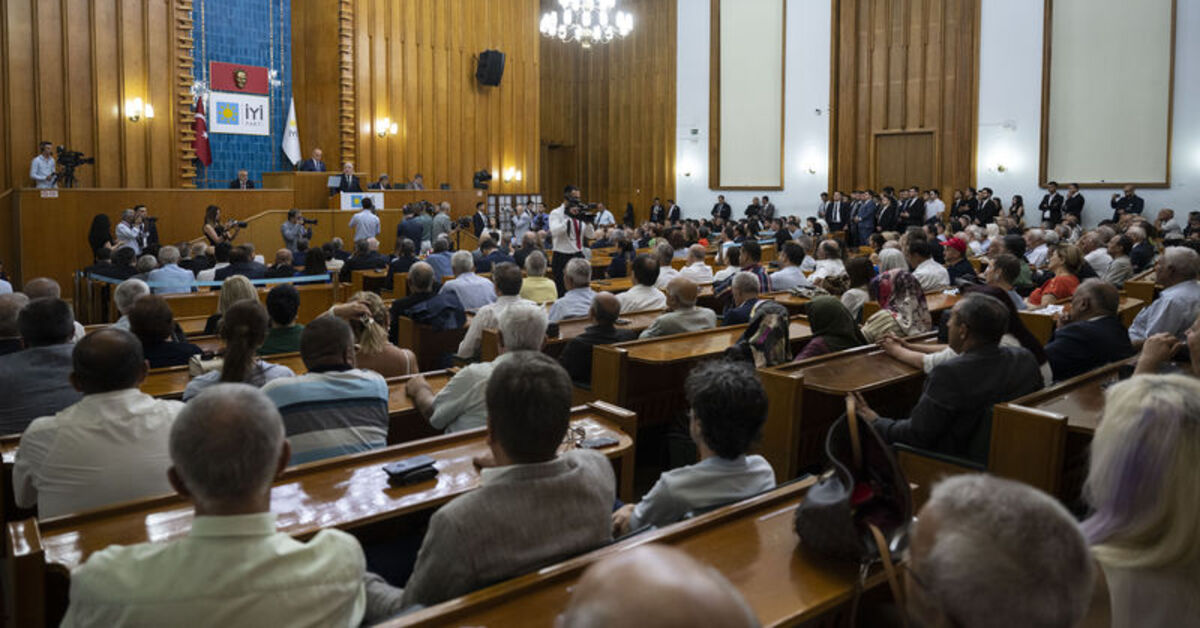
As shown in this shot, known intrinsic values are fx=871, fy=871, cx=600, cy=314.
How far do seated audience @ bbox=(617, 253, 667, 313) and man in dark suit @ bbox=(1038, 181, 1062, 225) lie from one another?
10.5 m

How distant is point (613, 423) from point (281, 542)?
1715mm

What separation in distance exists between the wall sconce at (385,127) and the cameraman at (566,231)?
23.0ft

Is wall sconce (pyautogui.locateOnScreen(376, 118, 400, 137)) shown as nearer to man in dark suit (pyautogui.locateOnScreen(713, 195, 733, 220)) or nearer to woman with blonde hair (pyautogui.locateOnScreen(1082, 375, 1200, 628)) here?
man in dark suit (pyautogui.locateOnScreen(713, 195, 733, 220))

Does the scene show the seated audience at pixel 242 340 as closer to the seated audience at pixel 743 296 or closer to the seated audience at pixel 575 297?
the seated audience at pixel 575 297

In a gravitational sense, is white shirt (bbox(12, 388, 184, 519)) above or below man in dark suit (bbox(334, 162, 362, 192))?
below

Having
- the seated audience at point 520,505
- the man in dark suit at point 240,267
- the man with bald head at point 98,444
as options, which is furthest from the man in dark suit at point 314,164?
the seated audience at point 520,505

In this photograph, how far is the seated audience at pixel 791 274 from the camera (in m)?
7.32

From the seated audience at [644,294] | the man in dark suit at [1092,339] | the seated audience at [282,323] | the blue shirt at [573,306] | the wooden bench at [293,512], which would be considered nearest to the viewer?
the wooden bench at [293,512]

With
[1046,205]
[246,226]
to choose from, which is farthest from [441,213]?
[1046,205]

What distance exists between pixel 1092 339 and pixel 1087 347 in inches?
2.0

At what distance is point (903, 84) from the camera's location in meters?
16.3

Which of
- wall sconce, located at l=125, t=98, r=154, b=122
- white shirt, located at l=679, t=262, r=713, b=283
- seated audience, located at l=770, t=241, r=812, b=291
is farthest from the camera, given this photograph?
wall sconce, located at l=125, t=98, r=154, b=122

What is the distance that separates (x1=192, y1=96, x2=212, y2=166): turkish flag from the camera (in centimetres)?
1375

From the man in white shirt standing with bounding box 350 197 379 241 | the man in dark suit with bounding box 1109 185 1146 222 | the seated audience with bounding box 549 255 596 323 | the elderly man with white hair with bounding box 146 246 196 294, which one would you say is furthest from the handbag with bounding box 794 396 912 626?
the man in dark suit with bounding box 1109 185 1146 222
